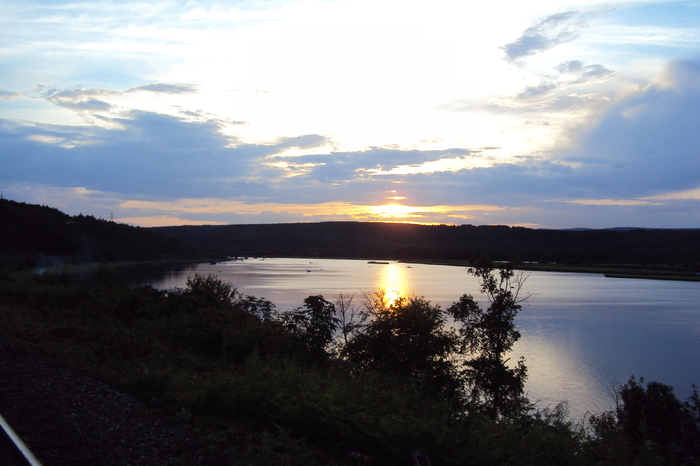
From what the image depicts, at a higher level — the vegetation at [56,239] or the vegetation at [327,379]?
the vegetation at [56,239]

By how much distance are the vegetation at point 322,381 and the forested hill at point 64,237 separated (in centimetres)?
3885

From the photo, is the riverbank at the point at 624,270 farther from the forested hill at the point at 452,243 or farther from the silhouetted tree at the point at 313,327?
the silhouetted tree at the point at 313,327

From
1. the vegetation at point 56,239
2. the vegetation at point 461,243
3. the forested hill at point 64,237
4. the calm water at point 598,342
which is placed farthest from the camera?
the vegetation at point 461,243

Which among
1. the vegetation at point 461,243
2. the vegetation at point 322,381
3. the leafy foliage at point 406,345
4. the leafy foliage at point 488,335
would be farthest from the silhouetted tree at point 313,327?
the vegetation at point 461,243

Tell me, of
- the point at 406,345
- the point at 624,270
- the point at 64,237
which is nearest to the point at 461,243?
the point at 624,270

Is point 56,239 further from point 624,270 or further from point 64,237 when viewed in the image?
point 624,270

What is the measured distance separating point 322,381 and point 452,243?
379ft

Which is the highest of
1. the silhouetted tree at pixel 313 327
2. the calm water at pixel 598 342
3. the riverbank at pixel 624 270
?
the silhouetted tree at pixel 313 327

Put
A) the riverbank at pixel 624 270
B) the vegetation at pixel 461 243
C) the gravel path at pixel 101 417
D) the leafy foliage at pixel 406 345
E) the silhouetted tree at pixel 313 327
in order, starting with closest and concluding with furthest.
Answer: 1. the gravel path at pixel 101 417
2. the silhouetted tree at pixel 313 327
3. the leafy foliage at pixel 406 345
4. the riverbank at pixel 624 270
5. the vegetation at pixel 461 243

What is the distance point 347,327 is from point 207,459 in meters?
12.2

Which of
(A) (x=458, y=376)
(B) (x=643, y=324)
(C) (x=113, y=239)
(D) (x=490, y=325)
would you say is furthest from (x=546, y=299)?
(C) (x=113, y=239)

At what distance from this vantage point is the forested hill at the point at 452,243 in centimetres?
9638

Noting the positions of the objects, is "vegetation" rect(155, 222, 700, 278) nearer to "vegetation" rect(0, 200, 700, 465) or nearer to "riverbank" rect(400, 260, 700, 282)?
"riverbank" rect(400, 260, 700, 282)

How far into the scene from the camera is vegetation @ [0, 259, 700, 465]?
16.2 ft
